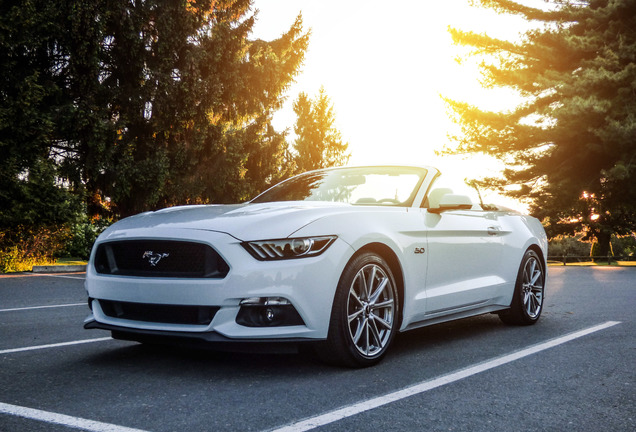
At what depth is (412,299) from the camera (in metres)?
4.92

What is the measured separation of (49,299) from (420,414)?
735cm

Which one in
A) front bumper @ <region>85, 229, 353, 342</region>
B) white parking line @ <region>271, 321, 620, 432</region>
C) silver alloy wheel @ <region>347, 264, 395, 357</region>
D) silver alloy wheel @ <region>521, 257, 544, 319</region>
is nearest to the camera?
white parking line @ <region>271, 321, 620, 432</region>

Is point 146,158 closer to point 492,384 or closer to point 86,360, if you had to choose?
point 86,360

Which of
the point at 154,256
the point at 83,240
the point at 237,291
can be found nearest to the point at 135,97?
the point at 83,240

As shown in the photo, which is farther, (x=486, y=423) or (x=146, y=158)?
(x=146, y=158)

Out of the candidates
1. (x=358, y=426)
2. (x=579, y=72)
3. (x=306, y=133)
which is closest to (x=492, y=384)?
(x=358, y=426)

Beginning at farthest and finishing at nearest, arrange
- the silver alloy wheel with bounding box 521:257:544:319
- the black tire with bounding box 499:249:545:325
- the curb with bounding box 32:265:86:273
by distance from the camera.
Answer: the curb with bounding box 32:265:86:273 → the silver alloy wheel with bounding box 521:257:544:319 → the black tire with bounding box 499:249:545:325

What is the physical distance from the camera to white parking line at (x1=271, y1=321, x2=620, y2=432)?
3188 millimetres

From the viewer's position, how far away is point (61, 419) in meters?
3.22

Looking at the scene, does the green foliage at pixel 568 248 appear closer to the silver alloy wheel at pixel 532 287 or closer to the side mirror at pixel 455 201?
the silver alloy wheel at pixel 532 287

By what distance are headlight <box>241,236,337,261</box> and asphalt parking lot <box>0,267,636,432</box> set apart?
2.64ft

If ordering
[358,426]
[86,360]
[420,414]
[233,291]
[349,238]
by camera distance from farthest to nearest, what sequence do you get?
1. [86,360]
2. [349,238]
3. [233,291]
4. [420,414]
5. [358,426]

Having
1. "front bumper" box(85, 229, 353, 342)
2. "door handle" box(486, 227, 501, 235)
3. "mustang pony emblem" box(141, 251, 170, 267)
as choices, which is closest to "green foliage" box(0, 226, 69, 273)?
"mustang pony emblem" box(141, 251, 170, 267)

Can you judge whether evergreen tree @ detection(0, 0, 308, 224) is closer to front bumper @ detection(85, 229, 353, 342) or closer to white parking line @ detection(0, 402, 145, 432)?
front bumper @ detection(85, 229, 353, 342)
